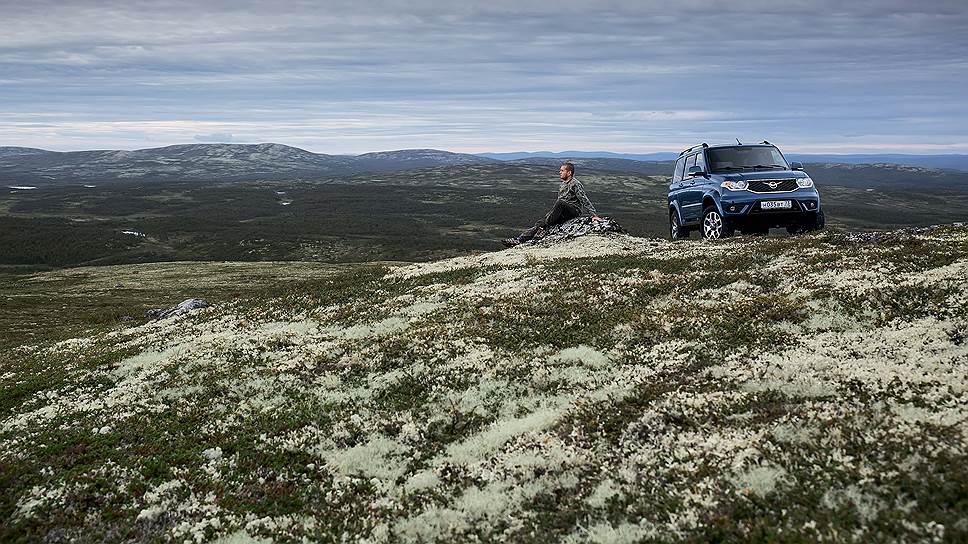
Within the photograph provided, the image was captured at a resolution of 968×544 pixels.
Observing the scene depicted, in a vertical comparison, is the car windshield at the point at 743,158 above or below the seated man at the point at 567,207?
above

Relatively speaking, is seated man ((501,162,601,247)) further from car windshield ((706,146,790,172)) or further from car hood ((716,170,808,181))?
car hood ((716,170,808,181))

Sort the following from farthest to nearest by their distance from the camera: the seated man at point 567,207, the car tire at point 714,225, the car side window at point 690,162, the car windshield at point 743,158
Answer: the seated man at point 567,207, the car side window at point 690,162, the car windshield at point 743,158, the car tire at point 714,225

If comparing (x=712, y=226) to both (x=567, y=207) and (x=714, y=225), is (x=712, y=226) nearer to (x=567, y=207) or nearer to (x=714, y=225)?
(x=714, y=225)

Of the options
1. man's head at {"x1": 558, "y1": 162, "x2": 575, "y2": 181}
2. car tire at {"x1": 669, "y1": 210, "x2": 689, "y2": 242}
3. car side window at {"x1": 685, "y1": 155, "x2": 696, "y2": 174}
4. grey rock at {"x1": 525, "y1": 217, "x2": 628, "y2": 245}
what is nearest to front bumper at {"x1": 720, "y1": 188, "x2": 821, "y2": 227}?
car side window at {"x1": 685, "y1": 155, "x2": 696, "y2": 174}

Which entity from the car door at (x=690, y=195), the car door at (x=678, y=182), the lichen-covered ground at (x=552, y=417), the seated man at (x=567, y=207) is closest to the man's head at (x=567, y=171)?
the seated man at (x=567, y=207)

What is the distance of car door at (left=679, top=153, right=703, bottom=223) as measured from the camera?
31328 millimetres

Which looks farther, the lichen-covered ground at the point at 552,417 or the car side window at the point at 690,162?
the car side window at the point at 690,162

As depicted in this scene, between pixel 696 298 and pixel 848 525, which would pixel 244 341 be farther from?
pixel 848 525

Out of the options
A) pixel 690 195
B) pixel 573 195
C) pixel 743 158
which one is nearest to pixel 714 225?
pixel 690 195

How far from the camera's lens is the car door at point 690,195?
103 feet

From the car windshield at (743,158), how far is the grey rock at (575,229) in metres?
7.67

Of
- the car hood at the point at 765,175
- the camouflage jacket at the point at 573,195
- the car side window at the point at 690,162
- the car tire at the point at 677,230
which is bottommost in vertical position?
the car tire at the point at 677,230

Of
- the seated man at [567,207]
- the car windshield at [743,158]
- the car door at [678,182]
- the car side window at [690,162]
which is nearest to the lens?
the car windshield at [743,158]

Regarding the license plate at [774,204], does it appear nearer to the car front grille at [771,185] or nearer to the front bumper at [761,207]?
the front bumper at [761,207]
